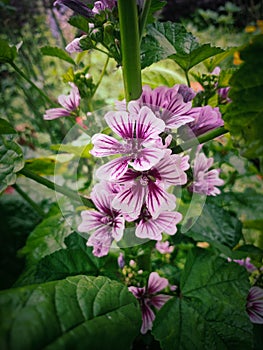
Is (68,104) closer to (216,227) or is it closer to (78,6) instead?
(78,6)

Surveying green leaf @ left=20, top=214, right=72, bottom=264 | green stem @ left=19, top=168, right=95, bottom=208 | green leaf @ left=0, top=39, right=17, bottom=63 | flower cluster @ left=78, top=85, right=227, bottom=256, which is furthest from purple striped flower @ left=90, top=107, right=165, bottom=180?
green leaf @ left=20, top=214, right=72, bottom=264

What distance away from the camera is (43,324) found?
27 centimetres

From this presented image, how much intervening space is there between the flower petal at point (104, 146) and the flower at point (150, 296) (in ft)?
0.86

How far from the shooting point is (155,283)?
563 mm

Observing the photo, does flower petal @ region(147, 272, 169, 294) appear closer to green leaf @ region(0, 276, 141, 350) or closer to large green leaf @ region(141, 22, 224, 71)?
green leaf @ region(0, 276, 141, 350)

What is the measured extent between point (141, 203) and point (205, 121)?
136 millimetres

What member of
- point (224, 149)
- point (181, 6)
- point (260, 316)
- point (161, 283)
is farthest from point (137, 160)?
point (181, 6)

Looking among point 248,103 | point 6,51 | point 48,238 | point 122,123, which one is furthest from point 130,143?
point 48,238

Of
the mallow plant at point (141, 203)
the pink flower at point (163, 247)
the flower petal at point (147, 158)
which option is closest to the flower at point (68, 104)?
the mallow plant at point (141, 203)

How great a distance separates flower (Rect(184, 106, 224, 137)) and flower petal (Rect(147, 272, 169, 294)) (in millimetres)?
251

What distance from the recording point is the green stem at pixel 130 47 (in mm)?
356

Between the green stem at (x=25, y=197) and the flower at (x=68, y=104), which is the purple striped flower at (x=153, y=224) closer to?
the flower at (x=68, y=104)

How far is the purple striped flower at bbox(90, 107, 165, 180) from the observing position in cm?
35

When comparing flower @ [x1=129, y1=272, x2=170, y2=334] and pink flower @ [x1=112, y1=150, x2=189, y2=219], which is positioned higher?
pink flower @ [x1=112, y1=150, x2=189, y2=219]
